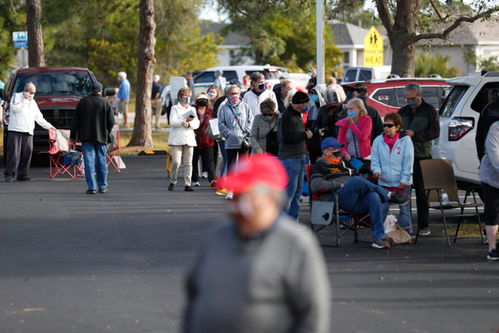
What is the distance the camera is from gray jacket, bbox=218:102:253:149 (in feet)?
53.8

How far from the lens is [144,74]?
2783 centimetres

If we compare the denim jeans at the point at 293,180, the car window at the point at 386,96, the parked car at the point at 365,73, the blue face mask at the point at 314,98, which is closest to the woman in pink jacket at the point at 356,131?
the denim jeans at the point at 293,180

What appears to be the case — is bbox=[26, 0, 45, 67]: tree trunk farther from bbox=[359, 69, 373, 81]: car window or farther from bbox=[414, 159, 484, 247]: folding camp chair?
bbox=[414, 159, 484, 247]: folding camp chair

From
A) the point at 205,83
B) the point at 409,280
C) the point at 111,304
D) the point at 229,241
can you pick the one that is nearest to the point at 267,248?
the point at 229,241

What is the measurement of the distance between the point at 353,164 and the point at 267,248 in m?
8.78

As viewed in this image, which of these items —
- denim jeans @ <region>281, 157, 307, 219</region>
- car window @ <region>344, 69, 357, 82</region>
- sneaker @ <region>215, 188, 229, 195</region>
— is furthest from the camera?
car window @ <region>344, 69, 357, 82</region>

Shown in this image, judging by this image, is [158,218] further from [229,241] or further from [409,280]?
[229,241]

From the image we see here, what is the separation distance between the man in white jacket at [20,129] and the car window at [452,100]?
8899 millimetres

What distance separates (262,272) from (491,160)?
693 centimetres

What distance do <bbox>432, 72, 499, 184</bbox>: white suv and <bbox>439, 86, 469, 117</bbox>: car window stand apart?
28 mm

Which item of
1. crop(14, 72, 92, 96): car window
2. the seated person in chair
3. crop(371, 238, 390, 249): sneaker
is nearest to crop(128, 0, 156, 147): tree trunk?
crop(14, 72, 92, 96): car window

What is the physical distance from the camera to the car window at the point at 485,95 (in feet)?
44.7

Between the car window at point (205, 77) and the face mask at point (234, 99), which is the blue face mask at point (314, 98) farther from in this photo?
the car window at point (205, 77)

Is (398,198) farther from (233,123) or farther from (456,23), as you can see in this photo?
(456,23)
